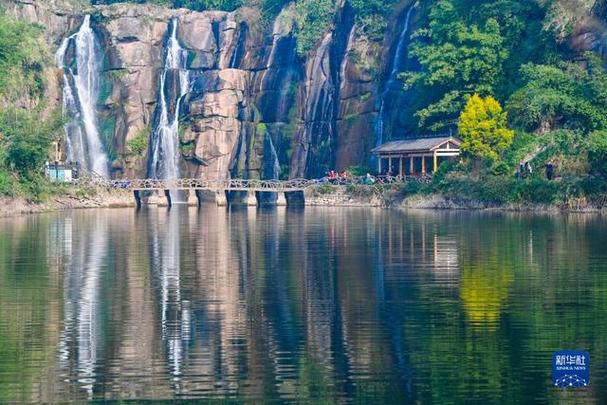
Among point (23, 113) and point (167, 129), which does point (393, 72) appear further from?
point (23, 113)

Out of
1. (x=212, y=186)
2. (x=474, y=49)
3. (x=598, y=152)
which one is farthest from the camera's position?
(x=212, y=186)

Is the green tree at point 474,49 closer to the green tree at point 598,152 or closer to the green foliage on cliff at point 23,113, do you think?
the green tree at point 598,152

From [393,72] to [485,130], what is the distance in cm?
1954

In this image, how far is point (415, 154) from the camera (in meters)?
96.4

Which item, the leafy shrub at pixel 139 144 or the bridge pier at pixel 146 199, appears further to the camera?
the leafy shrub at pixel 139 144

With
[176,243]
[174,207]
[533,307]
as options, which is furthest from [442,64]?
[533,307]

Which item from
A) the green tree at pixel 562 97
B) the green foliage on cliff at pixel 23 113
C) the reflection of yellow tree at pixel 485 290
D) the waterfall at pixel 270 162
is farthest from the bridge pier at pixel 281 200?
the reflection of yellow tree at pixel 485 290

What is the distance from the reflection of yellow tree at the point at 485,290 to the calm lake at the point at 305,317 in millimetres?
54

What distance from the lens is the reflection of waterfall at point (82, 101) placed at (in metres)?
113

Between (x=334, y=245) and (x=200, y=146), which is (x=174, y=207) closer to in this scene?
(x=200, y=146)

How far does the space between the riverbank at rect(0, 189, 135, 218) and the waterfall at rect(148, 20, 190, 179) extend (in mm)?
11780

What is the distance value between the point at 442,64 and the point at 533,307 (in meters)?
63.2

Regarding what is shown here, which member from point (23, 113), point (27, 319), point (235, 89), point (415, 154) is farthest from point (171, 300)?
point (235, 89)

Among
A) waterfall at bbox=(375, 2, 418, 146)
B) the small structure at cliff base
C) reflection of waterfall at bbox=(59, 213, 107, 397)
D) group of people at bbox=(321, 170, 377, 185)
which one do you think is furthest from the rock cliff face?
reflection of waterfall at bbox=(59, 213, 107, 397)
